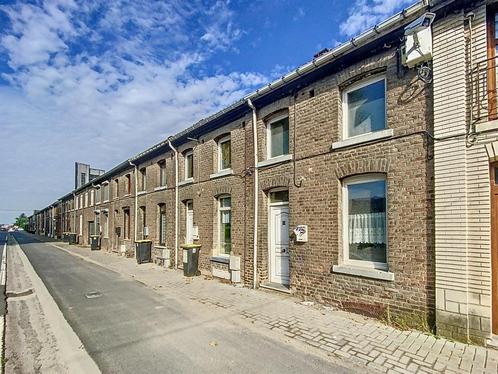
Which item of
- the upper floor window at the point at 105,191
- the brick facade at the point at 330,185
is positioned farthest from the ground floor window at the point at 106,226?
the brick facade at the point at 330,185

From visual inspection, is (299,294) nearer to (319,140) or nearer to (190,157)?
(319,140)

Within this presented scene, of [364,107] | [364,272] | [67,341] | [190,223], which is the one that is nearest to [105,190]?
[190,223]

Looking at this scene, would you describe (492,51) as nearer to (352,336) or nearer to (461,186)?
(461,186)

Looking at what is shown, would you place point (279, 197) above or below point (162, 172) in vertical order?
below

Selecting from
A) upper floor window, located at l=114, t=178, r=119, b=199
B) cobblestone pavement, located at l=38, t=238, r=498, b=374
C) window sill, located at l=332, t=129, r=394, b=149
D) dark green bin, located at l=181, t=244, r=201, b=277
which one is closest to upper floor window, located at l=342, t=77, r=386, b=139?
window sill, located at l=332, t=129, r=394, b=149

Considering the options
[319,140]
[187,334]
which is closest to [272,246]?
[319,140]

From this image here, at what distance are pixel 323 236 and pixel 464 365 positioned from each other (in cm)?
339

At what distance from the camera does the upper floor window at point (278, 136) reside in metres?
8.64

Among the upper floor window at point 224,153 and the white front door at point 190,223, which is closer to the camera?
the upper floor window at point 224,153

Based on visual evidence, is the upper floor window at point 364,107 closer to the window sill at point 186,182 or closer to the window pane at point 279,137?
the window pane at point 279,137

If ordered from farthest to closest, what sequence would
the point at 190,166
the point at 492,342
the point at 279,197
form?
the point at 190,166
the point at 279,197
the point at 492,342

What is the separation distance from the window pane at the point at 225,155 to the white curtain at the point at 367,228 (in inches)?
207

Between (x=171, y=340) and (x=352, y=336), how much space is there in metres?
3.05

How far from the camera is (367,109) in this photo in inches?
264
